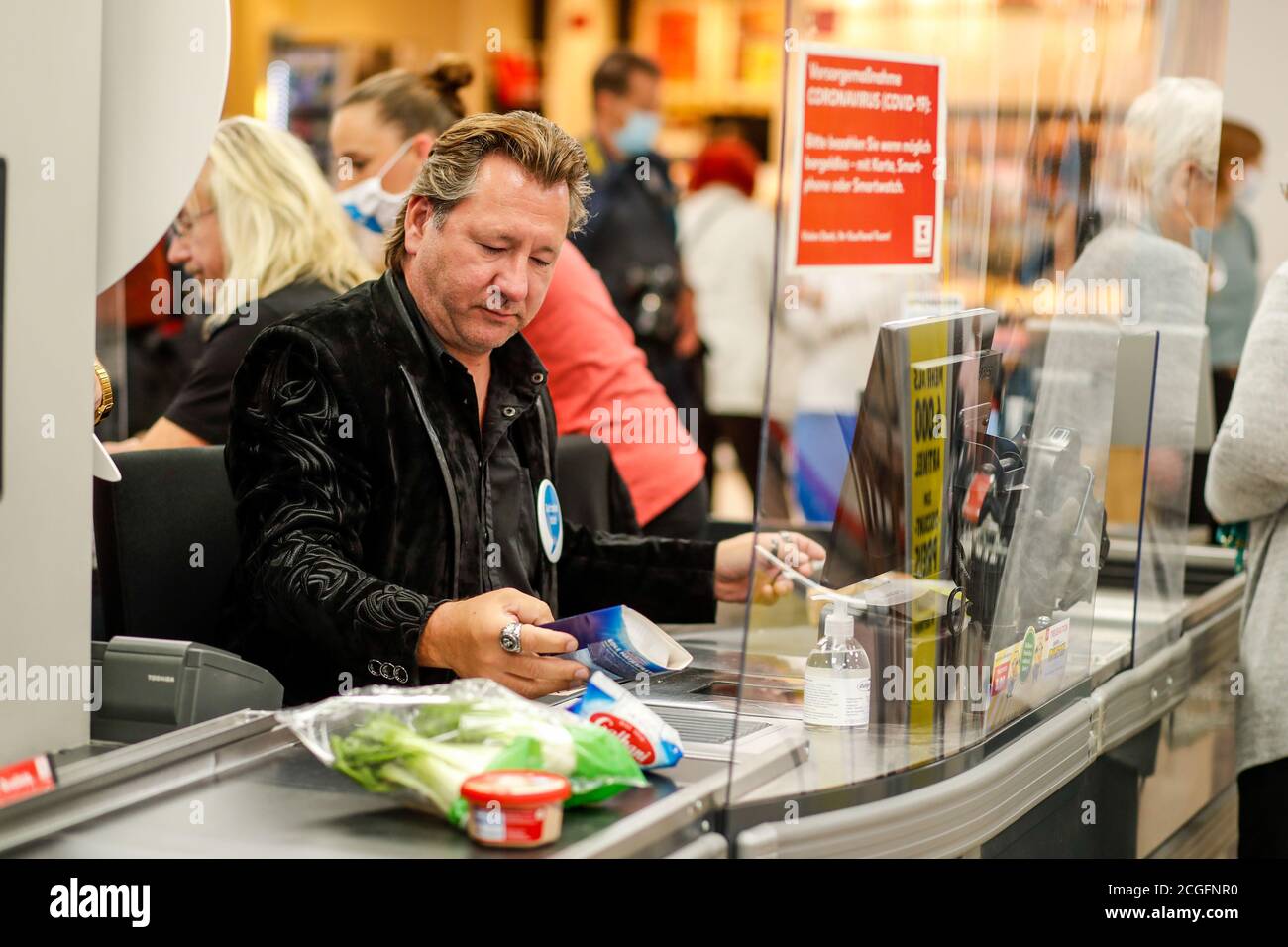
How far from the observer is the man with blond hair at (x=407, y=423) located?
2.11 m

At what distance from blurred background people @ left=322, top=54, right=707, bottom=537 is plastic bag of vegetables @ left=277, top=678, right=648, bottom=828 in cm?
189

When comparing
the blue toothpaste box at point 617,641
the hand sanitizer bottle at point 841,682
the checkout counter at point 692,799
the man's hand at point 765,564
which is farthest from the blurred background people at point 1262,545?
the blue toothpaste box at point 617,641

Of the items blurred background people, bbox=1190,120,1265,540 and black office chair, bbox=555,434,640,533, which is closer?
black office chair, bbox=555,434,640,533

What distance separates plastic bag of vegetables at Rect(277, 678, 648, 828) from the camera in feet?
5.24

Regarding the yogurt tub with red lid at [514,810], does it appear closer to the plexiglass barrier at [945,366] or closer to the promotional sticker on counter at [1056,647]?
the plexiglass barrier at [945,366]

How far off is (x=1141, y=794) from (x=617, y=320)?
60.6 inches

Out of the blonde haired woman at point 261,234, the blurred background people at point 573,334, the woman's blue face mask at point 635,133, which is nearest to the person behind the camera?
the blonde haired woman at point 261,234

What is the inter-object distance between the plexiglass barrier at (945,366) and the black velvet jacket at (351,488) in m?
0.48
